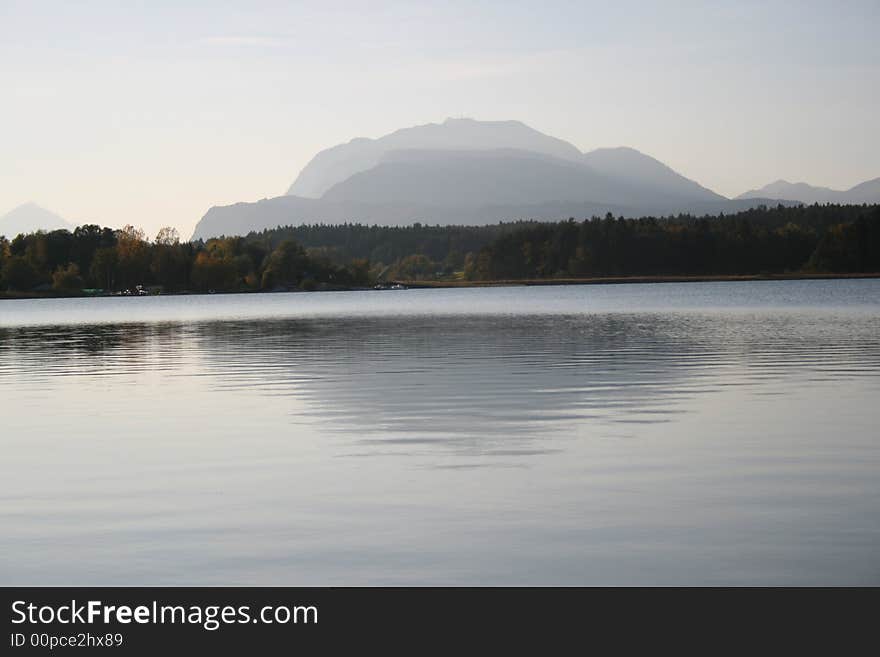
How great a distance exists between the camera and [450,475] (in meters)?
16.6

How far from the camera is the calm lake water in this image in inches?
461

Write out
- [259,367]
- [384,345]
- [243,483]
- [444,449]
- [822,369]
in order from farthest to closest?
[384,345]
[259,367]
[822,369]
[444,449]
[243,483]

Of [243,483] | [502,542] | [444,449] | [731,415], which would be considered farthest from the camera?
[731,415]

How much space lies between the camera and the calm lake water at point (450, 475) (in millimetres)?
11703

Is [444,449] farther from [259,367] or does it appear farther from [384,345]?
[384,345]
